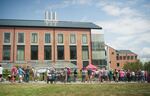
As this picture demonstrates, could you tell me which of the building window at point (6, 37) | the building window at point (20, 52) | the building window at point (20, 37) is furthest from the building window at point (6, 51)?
the building window at point (20, 37)

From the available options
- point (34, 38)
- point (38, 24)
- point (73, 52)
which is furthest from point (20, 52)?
point (73, 52)

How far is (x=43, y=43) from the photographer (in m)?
55.0

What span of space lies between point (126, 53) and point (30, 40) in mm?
60227

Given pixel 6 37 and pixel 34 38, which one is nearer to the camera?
pixel 6 37

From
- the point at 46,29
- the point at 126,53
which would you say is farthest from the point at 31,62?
the point at 126,53

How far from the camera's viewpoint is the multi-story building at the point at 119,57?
90.8m

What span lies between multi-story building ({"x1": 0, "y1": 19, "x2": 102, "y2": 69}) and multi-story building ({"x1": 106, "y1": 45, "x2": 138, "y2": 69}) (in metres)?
30.4

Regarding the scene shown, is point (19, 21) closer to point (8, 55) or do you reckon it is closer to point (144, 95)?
point (8, 55)

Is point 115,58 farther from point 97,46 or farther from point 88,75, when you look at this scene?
point 88,75

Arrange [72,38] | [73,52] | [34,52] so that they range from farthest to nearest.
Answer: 1. [72,38]
2. [73,52]
3. [34,52]

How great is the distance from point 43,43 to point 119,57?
53.3m

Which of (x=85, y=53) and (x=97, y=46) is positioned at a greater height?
(x=97, y=46)

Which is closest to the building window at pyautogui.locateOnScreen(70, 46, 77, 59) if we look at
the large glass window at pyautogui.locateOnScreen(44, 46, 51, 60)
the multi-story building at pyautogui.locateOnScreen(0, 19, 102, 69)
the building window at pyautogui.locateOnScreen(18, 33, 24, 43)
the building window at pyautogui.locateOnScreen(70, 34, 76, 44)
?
the multi-story building at pyautogui.locateOnScreen(0, 19, 102, 69)

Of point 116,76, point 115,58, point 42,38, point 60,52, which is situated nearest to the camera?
point 116,76
